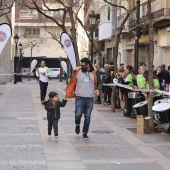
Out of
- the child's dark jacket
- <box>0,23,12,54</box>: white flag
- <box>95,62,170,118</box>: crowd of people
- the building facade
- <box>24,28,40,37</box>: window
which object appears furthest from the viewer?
<box>24,28,40,37</box>: window

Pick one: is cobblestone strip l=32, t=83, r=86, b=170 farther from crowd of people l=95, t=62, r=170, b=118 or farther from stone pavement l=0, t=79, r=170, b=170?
crowd of people l=95, t=62, r=170, b=118

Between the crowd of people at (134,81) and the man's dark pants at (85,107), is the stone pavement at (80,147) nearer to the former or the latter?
the man's dark pants at (85,107)

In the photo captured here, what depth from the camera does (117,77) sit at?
1931cm

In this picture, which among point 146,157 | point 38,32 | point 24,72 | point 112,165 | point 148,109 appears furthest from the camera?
point 38,32

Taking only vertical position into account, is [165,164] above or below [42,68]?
below

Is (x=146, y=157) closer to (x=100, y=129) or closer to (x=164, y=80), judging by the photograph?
(x=100, y=129)

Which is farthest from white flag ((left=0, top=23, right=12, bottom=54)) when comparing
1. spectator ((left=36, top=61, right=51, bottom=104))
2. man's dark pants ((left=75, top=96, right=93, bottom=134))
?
man's dark pants ((left=75, top=96, right=93, bottom=134))

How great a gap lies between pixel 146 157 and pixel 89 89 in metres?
2.71

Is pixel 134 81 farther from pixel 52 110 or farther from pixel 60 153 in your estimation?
pixel 60 153

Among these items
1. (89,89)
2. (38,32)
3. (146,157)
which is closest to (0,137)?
(89,89)

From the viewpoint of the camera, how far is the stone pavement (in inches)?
347

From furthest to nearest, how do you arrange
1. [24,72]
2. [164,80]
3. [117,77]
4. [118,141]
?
[24,72] → [117,77] → [164,80] → [118,141]

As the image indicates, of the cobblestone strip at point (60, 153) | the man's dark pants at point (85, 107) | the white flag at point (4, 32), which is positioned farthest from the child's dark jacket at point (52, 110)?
the white flag at point (4, 32)

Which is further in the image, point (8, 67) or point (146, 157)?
point (8, 67)
